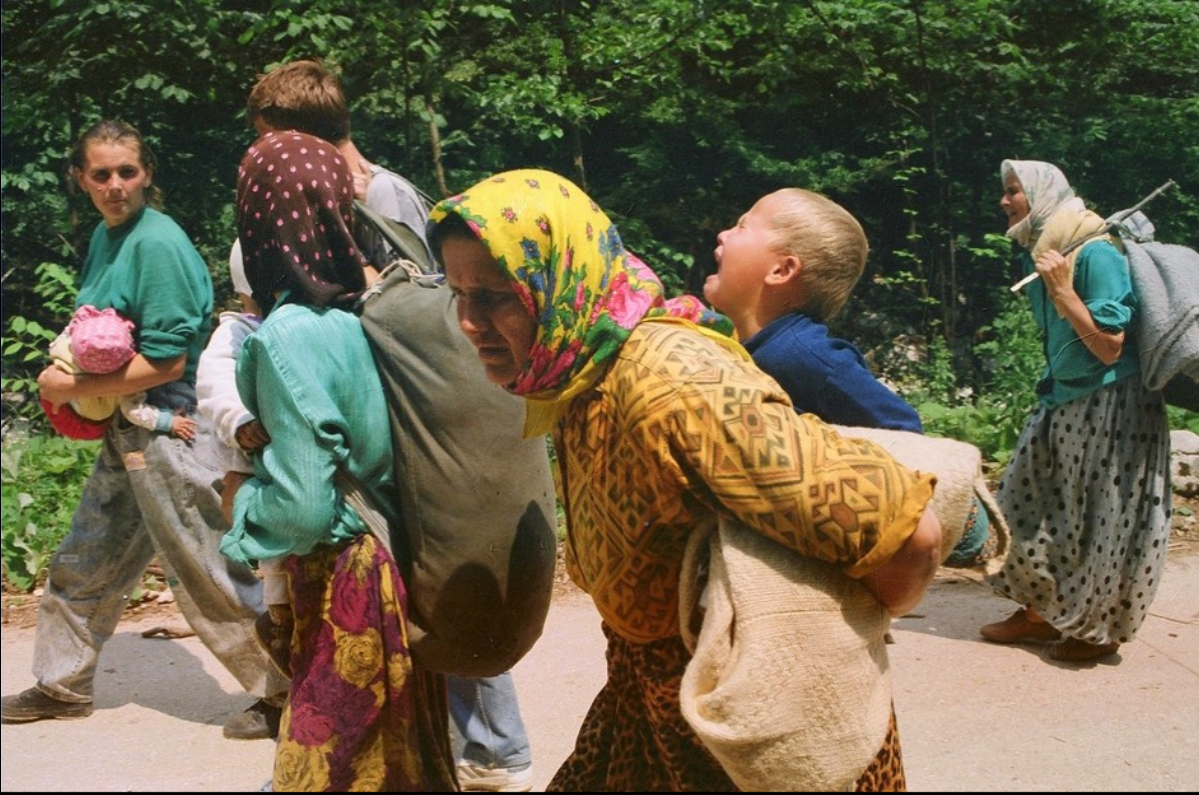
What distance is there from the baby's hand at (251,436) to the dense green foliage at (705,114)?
5.23 meters

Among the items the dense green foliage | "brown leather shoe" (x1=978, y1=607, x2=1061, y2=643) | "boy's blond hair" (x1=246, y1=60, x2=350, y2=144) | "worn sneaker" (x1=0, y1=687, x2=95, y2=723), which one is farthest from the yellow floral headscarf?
the dense green foliage

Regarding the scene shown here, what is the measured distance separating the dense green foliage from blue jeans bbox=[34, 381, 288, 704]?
3368 mm

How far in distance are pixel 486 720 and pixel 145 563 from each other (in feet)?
5.35

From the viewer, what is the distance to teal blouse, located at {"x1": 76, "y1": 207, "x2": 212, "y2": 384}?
4410mm

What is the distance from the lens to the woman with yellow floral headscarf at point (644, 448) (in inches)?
79.5

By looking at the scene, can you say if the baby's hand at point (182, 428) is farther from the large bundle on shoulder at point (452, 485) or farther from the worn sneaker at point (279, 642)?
the large bundle on shoulder at point (452, 485)

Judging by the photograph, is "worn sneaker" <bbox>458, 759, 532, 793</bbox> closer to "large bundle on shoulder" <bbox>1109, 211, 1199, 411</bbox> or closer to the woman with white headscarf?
the woman with white headscarf

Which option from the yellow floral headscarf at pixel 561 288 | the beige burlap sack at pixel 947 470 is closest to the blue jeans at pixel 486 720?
the yellow floral headscarf at pixel 561 288

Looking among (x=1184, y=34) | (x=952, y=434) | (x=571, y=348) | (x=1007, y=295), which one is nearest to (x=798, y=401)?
(x=571, y=348)

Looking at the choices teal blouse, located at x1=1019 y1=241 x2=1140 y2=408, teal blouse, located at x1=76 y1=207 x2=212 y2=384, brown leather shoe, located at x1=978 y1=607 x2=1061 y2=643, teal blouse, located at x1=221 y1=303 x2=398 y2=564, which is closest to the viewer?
teal blouse, located at x1=221 y1=303 x2=398 y2=564

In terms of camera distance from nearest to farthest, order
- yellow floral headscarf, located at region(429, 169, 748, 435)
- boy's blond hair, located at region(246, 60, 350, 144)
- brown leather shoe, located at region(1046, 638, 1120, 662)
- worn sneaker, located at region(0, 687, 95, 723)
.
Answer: yellow floral headscarf, located at region(429, 169, 748, 435) < boy's blond hair, located at region(246, 60, 350, 144) < worn sneaker, located at region(0, 687, 95, 723) < brown leather shoe, located at region(1046, 638, 1120, 662)

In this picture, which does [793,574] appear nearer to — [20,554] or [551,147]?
[20,554]

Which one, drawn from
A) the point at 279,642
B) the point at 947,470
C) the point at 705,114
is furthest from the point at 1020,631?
the point at 705,114

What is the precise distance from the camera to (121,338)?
4.34 meters
